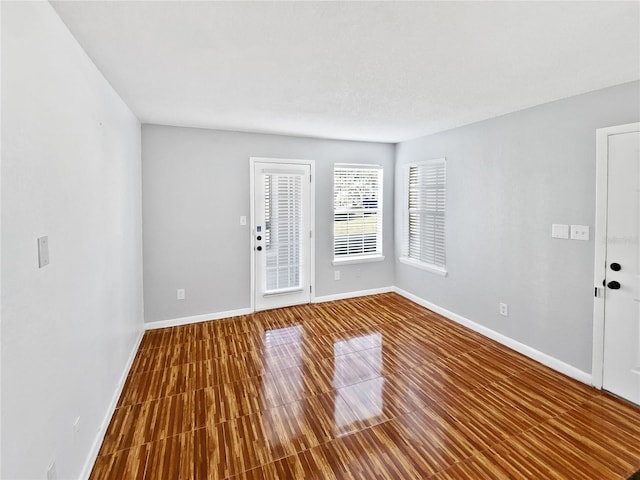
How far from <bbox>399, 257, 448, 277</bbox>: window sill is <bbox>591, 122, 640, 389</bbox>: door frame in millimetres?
1660

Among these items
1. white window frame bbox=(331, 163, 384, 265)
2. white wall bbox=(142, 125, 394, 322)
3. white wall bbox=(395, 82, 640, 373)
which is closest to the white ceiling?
white wall bbox=(395, 82, 640, 373)

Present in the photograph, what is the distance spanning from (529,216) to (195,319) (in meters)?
3.92

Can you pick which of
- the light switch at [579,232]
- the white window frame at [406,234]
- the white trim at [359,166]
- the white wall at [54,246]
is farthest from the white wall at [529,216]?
the white wall at [54,246]

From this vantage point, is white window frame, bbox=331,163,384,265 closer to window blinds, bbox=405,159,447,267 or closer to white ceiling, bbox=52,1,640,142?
window blinds, bbox=405,159,447,267

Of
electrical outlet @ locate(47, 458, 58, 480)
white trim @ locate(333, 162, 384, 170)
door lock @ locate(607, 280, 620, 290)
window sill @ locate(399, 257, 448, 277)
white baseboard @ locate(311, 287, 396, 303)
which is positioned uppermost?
white trim @ locate(333, 162, 384, 170)

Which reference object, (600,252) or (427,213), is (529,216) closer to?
(600,252)

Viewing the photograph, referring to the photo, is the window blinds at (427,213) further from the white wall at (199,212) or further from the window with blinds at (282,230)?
the window with blinds at (282,230)

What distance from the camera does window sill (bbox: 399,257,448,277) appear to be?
13.7 ft

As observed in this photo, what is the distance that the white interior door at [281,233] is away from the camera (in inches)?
166

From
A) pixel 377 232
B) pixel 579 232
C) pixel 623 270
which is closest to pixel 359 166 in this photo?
pixel 377 232

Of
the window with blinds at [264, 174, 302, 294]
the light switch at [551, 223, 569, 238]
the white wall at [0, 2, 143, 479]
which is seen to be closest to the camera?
the white wall at [0, 2, 143, 479]

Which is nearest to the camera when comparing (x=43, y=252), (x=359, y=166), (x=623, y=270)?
(x=43, y=252)

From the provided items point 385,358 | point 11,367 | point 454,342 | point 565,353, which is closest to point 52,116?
point 11,367

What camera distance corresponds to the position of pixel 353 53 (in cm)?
191
